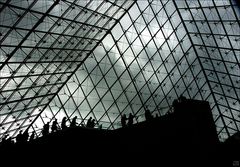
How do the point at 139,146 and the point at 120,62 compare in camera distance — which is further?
the point at 120,62

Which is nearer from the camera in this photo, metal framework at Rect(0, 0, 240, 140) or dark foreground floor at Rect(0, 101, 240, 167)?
dark foreground floor at Rect(0, 101, 240, 167)

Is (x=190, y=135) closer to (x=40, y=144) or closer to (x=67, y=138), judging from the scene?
(x=67, y=138)

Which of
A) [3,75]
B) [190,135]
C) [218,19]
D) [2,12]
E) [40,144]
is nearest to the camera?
[190,135]

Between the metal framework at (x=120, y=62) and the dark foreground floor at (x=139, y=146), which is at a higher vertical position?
the metal framework at (x=120, y=62)

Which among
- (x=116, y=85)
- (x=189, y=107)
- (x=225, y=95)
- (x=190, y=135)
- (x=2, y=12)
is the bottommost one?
(x=190, y=135)

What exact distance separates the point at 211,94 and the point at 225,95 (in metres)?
2.71

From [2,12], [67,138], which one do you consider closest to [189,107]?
[67,138]

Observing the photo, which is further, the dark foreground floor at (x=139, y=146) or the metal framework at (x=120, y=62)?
the metal framework at (x=120, y=62)

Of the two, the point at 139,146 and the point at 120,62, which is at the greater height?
the point at 120,62

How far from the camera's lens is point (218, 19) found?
25.7m

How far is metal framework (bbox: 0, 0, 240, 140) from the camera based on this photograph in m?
23.8

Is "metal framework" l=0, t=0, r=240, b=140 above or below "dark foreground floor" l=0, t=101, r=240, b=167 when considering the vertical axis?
above

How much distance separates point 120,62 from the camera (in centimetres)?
3127

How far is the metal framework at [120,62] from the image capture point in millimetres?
23750
